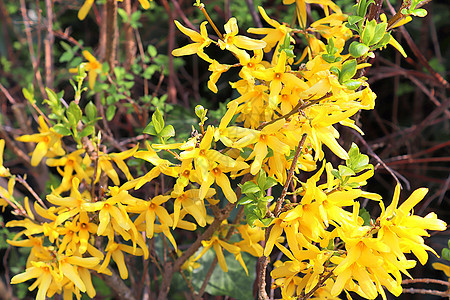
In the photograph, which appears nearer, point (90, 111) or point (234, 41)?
point (234, 41)

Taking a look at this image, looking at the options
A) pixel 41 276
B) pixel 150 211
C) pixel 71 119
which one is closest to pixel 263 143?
pixel 150 211

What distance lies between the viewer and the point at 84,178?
3.63ft

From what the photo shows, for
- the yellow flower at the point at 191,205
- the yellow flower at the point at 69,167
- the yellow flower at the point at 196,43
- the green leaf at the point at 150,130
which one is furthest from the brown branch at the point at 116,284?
the yellow flower at the point at 196,43

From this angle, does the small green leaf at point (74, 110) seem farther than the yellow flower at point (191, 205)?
Yes

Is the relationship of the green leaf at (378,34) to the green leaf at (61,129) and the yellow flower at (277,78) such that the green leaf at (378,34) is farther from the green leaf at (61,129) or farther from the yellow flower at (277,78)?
the green leaf at (61,129)

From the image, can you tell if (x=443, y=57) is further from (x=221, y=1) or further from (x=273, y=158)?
(x=273, y=158)

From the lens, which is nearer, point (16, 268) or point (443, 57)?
point (16, 268)

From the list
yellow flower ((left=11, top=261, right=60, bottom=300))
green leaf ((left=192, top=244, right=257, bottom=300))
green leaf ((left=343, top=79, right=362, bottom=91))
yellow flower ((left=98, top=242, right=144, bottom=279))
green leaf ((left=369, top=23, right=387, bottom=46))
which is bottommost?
green leaf ((left=192, top=244, right=257, bottom=300))

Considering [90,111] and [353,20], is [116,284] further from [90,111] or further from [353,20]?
[353,20]

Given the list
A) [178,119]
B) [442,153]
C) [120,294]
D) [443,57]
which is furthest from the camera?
[443,57]

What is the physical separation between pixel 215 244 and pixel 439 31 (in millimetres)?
1874

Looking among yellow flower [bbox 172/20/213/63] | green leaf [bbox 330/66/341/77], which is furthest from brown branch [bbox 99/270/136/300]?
green leaf [bbox 330/66/341/77]

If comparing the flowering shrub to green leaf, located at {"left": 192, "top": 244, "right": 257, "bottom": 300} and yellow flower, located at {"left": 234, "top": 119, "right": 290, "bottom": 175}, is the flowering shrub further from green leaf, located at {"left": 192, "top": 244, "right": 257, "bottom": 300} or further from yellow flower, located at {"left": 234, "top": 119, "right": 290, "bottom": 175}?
green leaf, located at {"left": 192, "top": 244, "right": 257, "bottom": 300}

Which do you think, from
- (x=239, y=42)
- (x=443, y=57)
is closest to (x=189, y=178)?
(x=239, y=42)
